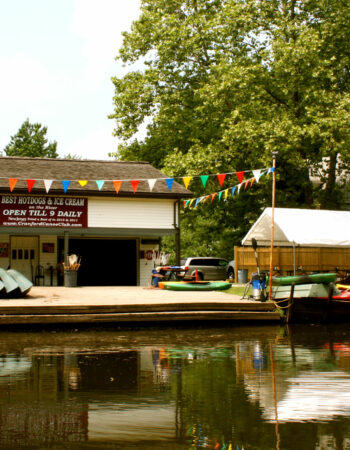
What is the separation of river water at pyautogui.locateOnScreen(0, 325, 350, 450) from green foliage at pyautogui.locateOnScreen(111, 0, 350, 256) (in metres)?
19.6

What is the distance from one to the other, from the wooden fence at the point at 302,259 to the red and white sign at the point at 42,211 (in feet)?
27.1

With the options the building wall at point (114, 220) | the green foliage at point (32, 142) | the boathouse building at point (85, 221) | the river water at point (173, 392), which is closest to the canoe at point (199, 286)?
the boathouse building at point (85, 221)

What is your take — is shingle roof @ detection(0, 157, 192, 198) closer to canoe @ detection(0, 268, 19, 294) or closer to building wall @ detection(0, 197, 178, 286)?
building wall @ detection(0, 197, 178, 286)

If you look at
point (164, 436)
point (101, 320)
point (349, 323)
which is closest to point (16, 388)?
point (164, 436)

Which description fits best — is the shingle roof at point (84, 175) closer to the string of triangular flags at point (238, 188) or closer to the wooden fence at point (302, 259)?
the string of triangular flags at point (238, 188)

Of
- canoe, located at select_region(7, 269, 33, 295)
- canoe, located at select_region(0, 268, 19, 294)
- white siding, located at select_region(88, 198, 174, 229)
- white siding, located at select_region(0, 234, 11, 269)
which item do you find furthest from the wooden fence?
canoe, located at select_region(0, 268, 19, 294)

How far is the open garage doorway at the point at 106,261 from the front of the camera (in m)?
31.5

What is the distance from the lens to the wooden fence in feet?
106

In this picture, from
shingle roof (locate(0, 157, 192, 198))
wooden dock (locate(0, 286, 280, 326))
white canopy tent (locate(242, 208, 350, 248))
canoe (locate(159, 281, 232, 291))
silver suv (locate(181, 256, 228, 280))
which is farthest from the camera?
silver suv (locate(181, 256, 228, 280))

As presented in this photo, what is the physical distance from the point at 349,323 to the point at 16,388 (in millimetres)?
13196

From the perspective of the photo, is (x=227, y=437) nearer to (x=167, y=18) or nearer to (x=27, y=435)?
(x=27, y=435)

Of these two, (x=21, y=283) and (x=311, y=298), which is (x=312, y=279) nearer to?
(x=311, y=298)

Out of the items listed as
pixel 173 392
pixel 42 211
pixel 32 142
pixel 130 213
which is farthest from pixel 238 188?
pixel 32 142

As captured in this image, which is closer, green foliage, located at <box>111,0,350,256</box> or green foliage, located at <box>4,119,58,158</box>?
green foliage, located at <box>111,0,350,256</box>
